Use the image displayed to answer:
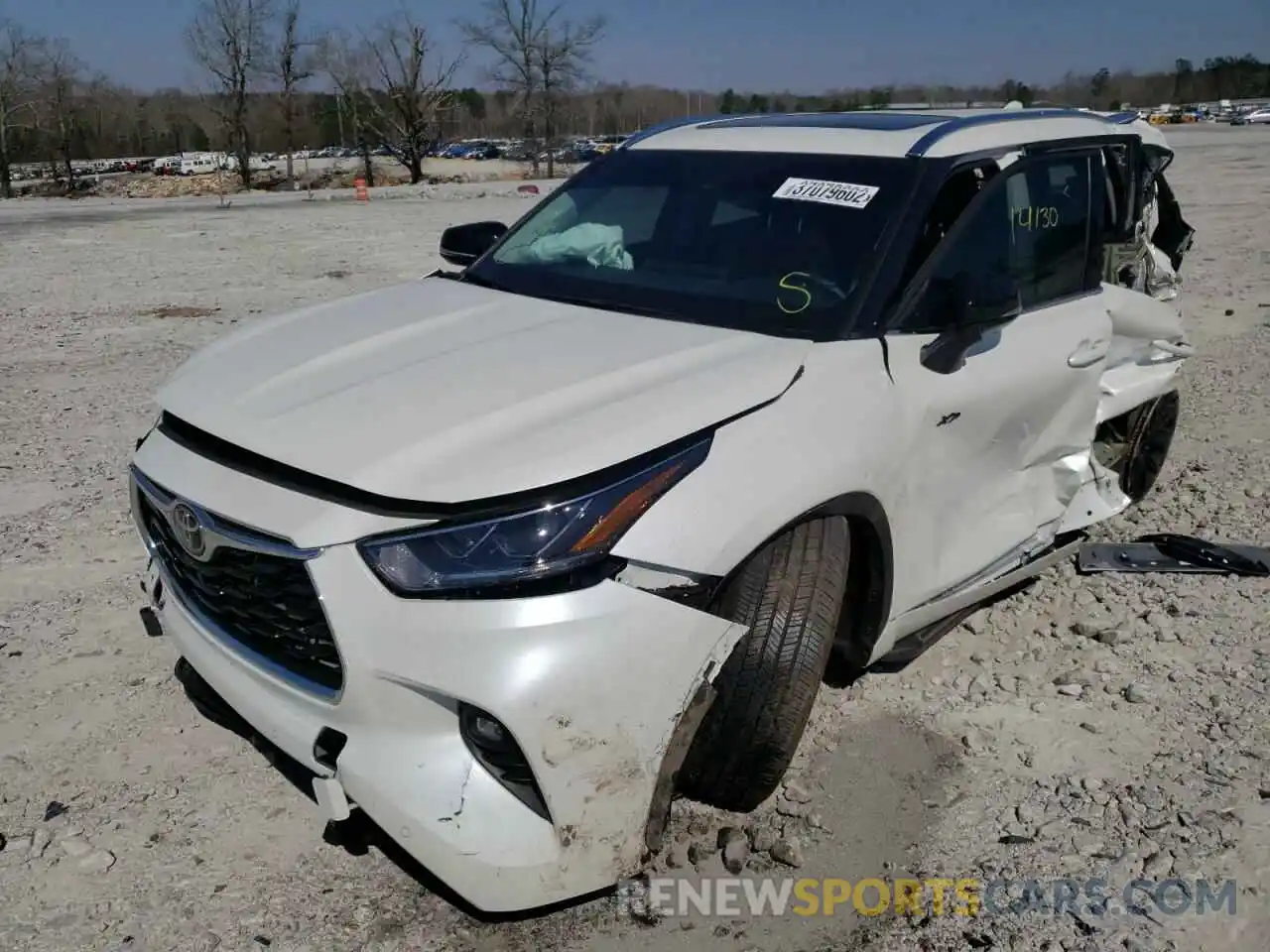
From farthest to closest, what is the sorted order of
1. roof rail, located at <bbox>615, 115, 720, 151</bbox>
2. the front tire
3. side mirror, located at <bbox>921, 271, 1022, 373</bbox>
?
roof rail, located at <bbox>615, 115, 720, 151</bbox>
side mirror, located at <bbox>921, 271, 1022, 373</bbox>
the front tire

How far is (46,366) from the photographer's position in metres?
8.18

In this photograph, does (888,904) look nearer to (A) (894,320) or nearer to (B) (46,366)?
(A) (894,320)

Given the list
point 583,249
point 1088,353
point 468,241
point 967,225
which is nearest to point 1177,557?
point 1088,353

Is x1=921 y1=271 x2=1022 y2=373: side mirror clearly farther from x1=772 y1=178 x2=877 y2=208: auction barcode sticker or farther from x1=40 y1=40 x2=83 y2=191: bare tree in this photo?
x1=40 y1=40 x2=83 y2=191: bare tree

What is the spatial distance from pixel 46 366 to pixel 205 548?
6817 mm

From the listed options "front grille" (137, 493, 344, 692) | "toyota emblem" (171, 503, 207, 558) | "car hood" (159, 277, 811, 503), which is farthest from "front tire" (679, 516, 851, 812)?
"toyota emblem" (171, 503, 207, 558)

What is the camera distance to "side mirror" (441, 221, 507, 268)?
4.39 m

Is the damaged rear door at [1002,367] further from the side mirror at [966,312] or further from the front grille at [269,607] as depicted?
the front grille at [269,607]

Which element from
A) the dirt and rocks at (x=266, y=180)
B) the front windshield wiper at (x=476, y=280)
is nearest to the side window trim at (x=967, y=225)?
the front windshield wiper at (x=476, y=280)

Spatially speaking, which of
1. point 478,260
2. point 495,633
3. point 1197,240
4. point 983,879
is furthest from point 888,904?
point 1197,240

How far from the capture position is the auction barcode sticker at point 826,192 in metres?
3.30

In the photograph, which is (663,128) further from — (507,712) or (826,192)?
(507,712)

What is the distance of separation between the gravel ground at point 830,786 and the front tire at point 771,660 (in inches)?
10.4

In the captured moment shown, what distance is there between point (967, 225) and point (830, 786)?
1.81 m
